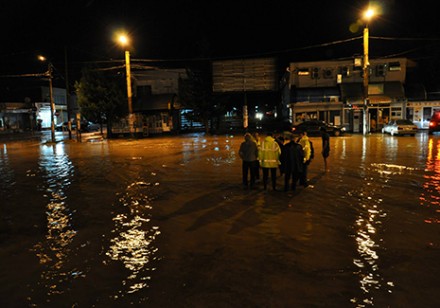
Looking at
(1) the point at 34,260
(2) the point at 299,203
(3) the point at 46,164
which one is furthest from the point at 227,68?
(1) the point at 34,260

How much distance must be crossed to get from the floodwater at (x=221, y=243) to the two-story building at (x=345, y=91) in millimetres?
27055

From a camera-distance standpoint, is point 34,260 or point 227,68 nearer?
point 34,260

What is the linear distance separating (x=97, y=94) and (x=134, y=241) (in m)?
35.5

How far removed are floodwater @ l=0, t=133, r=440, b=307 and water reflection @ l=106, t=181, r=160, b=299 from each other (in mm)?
27

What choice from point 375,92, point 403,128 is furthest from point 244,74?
point 403,128

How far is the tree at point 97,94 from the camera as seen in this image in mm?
39812

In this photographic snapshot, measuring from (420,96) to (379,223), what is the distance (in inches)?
1460

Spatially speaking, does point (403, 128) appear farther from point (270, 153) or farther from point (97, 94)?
point (97, 94)

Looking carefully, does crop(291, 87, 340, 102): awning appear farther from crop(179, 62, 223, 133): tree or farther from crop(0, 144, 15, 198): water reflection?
crop(0, 144, 15, 198): water reflection

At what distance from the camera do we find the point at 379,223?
25.0ft

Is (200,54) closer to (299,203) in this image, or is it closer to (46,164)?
(46,164)

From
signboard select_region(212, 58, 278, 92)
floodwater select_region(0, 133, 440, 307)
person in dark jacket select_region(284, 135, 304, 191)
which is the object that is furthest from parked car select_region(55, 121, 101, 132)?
person in dark jacket select_region(284, 135, 304, 191)

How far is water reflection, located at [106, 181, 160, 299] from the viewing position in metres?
5.32

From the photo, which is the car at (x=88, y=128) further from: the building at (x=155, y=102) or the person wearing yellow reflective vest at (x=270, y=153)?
the person wearing yellow reflective vest at (x=270, y=153)
